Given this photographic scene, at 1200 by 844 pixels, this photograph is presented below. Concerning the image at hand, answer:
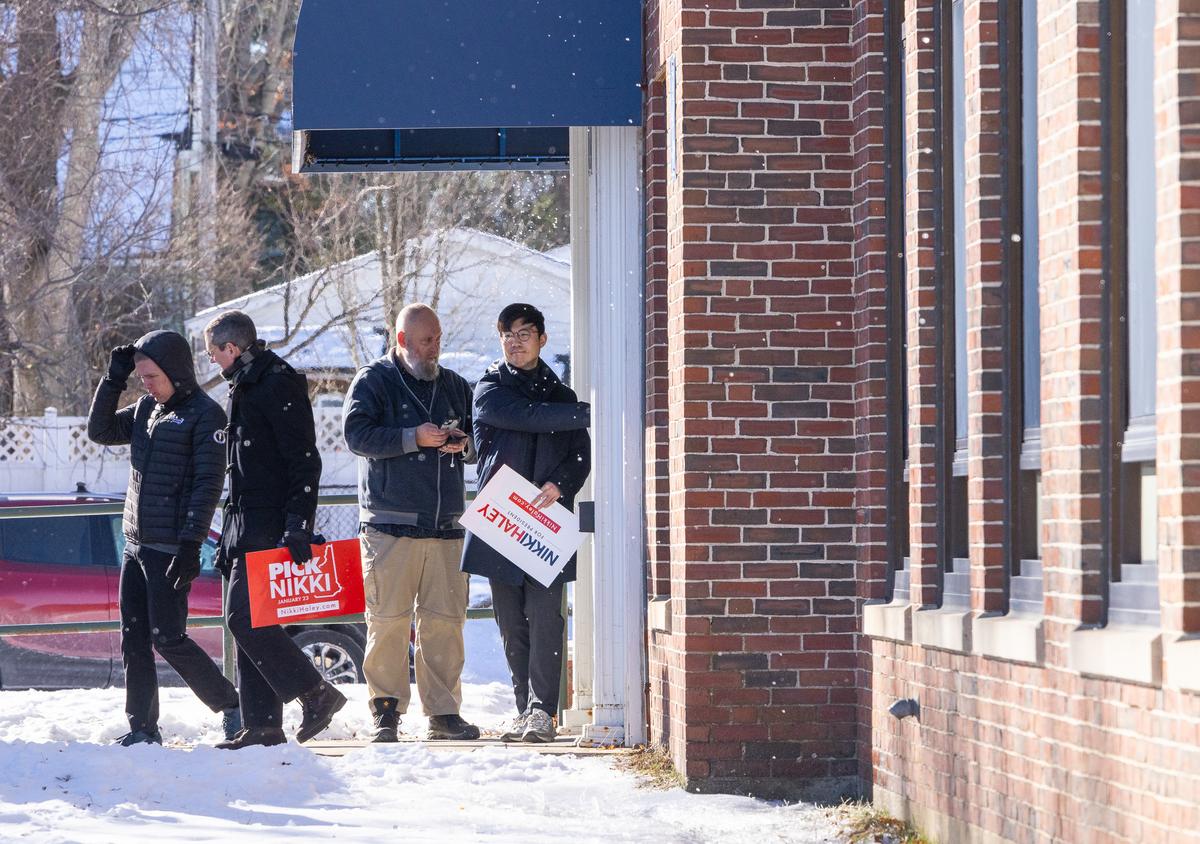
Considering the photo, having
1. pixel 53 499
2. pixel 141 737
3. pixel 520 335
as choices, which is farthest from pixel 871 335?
pixel 53 499

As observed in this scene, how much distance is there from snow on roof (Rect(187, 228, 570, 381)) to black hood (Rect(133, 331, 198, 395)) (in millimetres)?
18723

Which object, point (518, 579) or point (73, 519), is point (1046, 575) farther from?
point (73, 519)

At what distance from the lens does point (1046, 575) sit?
536cm

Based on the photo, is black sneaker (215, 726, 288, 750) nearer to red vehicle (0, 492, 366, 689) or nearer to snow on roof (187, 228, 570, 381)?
red vehicle (0, 492, 366, 689)

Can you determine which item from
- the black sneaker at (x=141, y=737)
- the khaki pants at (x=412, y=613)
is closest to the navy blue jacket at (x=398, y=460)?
the khaki pants at (x=412, y=613)

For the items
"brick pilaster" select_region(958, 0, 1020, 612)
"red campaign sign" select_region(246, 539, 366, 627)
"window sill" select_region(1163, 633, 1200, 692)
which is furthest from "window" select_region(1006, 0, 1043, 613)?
"red campaign sign" select_region(246, 539, 366, 627)

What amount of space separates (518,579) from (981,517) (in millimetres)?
3435

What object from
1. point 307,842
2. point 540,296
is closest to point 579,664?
point 307,842

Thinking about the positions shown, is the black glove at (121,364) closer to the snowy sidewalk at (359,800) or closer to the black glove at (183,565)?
the black glove at (183,565)

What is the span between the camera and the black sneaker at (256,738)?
8625 millimetres

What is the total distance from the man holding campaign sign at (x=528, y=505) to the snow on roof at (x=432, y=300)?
61.3 ft

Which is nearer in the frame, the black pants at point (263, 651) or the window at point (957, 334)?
the window at point (957, 334)

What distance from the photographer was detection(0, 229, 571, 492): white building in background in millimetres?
27016

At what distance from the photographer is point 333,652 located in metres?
11.6
